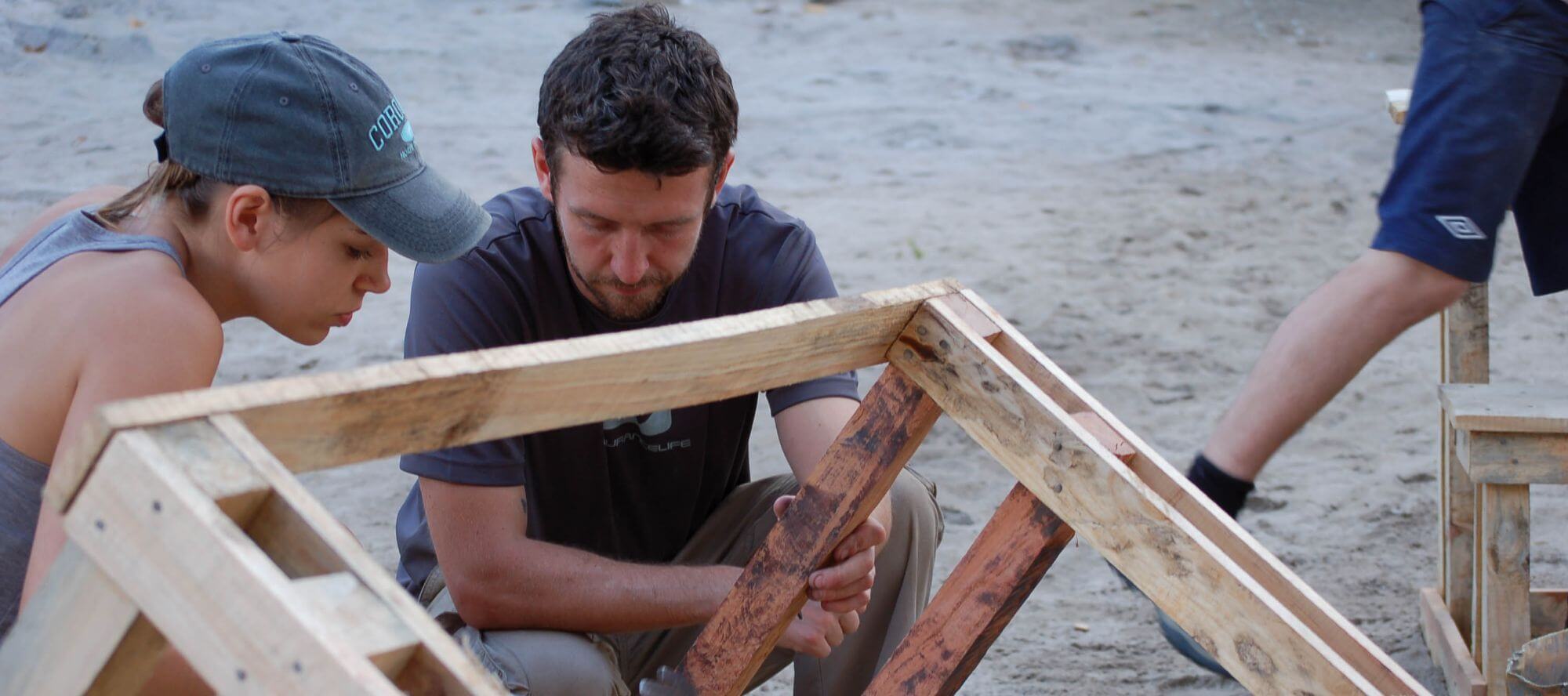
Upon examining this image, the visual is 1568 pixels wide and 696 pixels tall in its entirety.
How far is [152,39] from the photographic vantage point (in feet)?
22.3

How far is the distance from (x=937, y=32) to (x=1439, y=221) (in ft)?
20.3

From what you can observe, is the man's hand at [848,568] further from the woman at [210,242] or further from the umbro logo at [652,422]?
the woman at [210,242]

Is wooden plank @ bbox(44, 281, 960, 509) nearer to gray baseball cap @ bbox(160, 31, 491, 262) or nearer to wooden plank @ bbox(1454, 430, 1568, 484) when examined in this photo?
gray baseball cap @ bbox(160, 31, 491, 262)

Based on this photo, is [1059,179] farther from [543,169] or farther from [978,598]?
[978,598]

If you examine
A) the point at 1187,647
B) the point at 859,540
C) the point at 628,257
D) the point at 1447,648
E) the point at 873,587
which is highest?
the point at 628,257

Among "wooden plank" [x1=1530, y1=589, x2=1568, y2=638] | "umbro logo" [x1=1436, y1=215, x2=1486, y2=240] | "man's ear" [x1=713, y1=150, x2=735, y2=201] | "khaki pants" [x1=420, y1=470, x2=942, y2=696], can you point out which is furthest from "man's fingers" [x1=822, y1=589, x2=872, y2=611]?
"wooden plank" [x1=1530, y1=589, x2=1568, y2=638]

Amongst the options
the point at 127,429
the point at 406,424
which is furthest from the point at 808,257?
the point at 127,429

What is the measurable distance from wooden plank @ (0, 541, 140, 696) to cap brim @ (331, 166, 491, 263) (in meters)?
0.65

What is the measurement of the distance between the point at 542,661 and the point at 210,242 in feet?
2.28

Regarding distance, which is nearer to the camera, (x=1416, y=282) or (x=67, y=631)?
(x=67, y=631)

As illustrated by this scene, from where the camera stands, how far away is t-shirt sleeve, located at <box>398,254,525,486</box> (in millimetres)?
1931

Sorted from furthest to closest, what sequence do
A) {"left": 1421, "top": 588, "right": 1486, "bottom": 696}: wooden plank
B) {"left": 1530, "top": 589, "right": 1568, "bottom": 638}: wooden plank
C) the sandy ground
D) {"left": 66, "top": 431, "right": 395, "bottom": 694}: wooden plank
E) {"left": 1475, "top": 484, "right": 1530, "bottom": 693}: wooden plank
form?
the sandy ground < {"left": 1530, "top": 589, "right": 1568, "bottom": 638}: wooden plank < {"left": 1421, "top": 588, "right": 1486, "bottom": 696}: wooden plank < {"left": 1475, "top": 484, "right": 1530, "bottom": 693}: wooden plank < {"left": 66, "top": 431, "right": 395, "bottom": 694}: wooden plank

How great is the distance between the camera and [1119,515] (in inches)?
61.9

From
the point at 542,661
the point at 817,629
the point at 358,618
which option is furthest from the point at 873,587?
the point at 358,618
